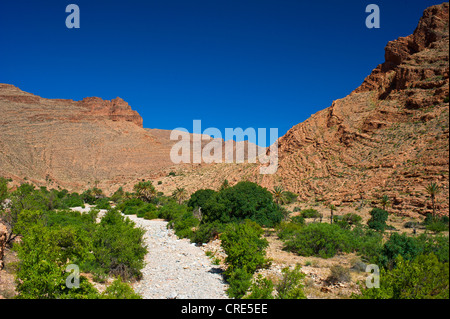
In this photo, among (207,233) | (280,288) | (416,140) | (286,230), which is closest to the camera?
(416,140)

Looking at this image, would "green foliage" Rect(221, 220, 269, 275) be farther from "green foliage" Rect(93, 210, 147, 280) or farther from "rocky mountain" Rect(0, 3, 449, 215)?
"rocky mountain" Rect(0, 3, 449, 215)

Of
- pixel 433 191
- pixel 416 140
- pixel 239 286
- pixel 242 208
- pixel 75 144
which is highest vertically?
pixel 75 144

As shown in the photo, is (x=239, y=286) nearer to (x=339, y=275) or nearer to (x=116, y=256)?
(x=339, y=275)

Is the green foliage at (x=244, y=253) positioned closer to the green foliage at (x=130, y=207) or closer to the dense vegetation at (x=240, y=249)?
the dense vegetation at (x=240, y=249)

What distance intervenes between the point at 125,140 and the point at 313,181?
83.4m

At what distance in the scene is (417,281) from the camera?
600 centimetres

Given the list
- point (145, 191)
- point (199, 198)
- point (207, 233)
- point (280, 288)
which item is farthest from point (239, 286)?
point (145, 191)

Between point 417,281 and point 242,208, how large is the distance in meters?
18.9

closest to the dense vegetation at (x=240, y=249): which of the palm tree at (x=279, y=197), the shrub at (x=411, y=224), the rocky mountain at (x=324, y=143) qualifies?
the shrub at (x=411, y=224)

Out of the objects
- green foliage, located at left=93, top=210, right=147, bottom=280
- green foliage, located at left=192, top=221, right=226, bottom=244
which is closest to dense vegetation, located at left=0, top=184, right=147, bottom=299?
green foliage, located at left=93, top=210, right=147, bottom=280

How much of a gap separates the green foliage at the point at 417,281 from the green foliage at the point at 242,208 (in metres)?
17.4

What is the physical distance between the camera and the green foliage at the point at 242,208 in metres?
24.6
